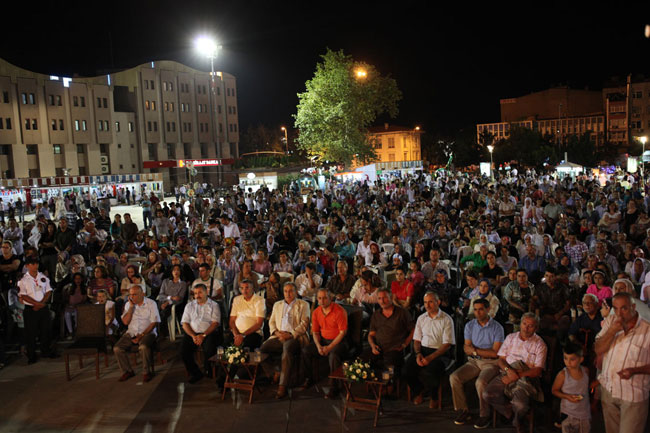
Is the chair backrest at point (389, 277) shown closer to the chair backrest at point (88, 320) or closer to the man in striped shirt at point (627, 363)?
the chair backrest at point (88, 320)

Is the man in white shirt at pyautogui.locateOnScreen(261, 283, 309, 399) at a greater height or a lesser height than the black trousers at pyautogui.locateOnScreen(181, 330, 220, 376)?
greater

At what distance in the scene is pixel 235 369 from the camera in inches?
236

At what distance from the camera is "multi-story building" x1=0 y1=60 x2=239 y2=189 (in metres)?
42.9

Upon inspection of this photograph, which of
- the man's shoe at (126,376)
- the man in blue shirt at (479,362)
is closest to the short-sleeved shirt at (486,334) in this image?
the man in blue shirt at (479,362)

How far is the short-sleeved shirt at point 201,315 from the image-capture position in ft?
20.8

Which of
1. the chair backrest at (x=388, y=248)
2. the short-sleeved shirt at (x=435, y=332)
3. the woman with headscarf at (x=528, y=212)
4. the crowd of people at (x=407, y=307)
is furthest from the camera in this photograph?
the woman with headscarf at (x=528, y=212)

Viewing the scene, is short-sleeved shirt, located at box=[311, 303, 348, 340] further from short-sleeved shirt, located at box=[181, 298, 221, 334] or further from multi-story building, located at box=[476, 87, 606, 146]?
multi-story building, located at box=[476, 87, 606, 146]

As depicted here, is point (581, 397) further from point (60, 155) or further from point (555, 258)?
point (60, 155)

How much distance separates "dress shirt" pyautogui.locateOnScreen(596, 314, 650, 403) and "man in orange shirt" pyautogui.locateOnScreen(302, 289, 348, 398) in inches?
105

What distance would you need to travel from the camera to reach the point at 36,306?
7.02m

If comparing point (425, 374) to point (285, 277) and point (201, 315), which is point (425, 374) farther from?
point (285, 277)

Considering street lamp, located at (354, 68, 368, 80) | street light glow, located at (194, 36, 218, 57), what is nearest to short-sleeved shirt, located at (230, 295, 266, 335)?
street light glow, located at (194, 36, 218, 57)

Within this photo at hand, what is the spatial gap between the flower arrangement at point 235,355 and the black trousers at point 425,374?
5.55 feet

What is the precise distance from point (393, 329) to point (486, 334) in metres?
0.96
